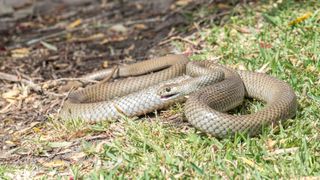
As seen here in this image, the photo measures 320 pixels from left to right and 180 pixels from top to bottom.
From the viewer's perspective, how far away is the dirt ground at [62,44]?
7.97 m

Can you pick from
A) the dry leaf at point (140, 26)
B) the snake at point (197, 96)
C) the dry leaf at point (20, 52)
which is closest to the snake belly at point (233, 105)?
the snake at point (197, 96)

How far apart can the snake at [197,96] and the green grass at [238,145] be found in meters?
0.12

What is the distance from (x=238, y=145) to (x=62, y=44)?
533cm

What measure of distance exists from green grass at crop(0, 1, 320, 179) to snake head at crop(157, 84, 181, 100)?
151 mm

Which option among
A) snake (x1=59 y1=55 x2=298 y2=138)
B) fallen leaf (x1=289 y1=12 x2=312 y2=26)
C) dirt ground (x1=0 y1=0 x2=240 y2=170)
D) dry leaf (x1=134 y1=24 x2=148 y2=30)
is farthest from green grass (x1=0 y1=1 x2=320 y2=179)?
dry leaf (x1=134 y1=24 x2=148 y2=30)

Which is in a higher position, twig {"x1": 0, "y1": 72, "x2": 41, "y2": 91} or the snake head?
the snake head

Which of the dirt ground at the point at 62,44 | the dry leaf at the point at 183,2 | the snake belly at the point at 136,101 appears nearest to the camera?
the snake belly at the point at 136,101

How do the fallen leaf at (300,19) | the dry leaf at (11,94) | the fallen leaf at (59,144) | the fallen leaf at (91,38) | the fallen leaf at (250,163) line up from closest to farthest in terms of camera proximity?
the fallen leaf at (250,163)
the fallen leaf at (59,144)
the dry leaf at (11,94)
the fallen leaf at (300,19)
the fallen leaf at (91,38)

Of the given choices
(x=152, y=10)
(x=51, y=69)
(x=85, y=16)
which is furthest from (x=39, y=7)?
(x=51, y=69)

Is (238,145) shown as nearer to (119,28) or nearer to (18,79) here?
(18,79)

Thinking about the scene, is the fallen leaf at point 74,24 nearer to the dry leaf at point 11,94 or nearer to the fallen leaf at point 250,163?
the dry leaf at point 11,94

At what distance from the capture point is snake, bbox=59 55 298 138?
19.7 feet

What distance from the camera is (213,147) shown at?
592 centimetres

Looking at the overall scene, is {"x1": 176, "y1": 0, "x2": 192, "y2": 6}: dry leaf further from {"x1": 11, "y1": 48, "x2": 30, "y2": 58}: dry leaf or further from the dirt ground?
{"x1": 11, "y1": 48, "x2": 30, "y2": 58}: dry leaf
